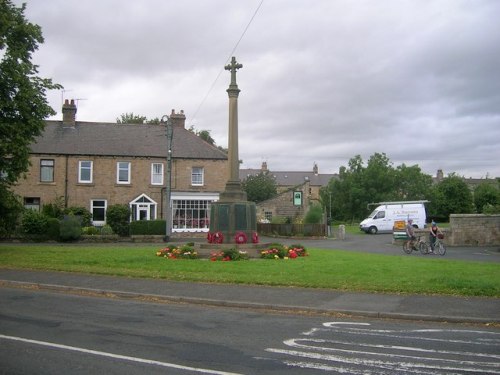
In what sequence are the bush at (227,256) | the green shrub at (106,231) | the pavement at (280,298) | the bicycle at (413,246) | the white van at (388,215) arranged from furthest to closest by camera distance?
the white van at (388,215) < the green shrub at (106,231) < the bicycle at (413,246) < the bush at (227,256) < the pavement at (280,298)

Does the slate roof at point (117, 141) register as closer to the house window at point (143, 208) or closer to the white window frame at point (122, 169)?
the white window frame at point (122, 169)

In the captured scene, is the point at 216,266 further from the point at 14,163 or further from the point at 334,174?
the point at 334,174

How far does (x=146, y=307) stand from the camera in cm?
1151

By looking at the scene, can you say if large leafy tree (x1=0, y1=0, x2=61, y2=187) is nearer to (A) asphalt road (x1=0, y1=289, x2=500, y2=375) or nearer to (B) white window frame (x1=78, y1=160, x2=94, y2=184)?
(A) asphalt road (x1=0, y1=289, x2=500, y2=375)

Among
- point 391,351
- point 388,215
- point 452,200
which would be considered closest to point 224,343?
point 391,351

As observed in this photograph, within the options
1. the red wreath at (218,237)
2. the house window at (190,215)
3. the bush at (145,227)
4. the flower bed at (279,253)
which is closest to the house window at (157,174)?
the house window at (190,215)

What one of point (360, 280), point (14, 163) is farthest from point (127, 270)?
point (14, 163)

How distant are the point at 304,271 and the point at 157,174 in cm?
2898

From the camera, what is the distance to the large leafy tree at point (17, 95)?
841 inches

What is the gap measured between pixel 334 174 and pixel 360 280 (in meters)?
119

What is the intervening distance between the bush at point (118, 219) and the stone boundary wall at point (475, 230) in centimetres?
2292

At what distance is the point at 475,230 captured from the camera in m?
31.7

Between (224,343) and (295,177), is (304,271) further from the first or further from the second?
(295,177)

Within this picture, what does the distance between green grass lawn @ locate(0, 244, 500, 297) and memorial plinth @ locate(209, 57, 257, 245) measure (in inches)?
99.8
